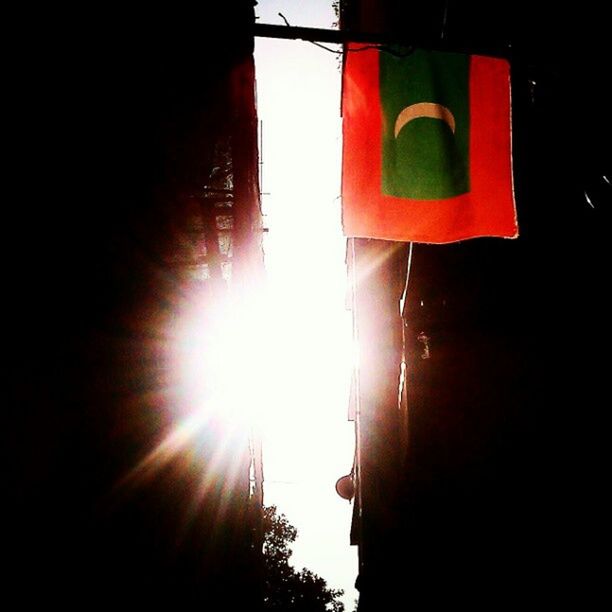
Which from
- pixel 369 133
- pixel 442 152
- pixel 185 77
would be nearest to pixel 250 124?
pixel 185 77

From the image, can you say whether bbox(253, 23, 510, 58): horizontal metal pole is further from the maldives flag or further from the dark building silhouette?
the dark building silhouette

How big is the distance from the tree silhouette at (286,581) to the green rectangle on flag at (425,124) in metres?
35.4

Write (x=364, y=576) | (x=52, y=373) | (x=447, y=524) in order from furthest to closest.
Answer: (x=364, y=576), (x=447, y=524), (x=52, y=373)

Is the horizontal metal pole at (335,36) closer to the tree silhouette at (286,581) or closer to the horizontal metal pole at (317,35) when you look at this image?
the horizontal metal pole at (317,35)

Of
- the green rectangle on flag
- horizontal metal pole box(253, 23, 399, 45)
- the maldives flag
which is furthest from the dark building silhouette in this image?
the green rectangle on flag

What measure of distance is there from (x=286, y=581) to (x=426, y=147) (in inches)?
1625

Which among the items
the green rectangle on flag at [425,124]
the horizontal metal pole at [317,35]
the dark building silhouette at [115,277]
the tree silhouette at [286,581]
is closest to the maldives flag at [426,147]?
the green rectangle on flag at [425,124]

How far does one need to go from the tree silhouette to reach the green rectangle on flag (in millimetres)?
35423

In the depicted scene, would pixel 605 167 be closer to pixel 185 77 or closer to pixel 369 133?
pixel 369 133

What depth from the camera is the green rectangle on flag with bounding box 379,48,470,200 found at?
391 centimetres

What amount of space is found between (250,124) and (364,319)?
12.8 feet

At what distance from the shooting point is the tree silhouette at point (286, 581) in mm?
36094

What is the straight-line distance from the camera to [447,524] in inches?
171

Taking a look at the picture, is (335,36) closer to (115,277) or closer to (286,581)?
(115,277)
